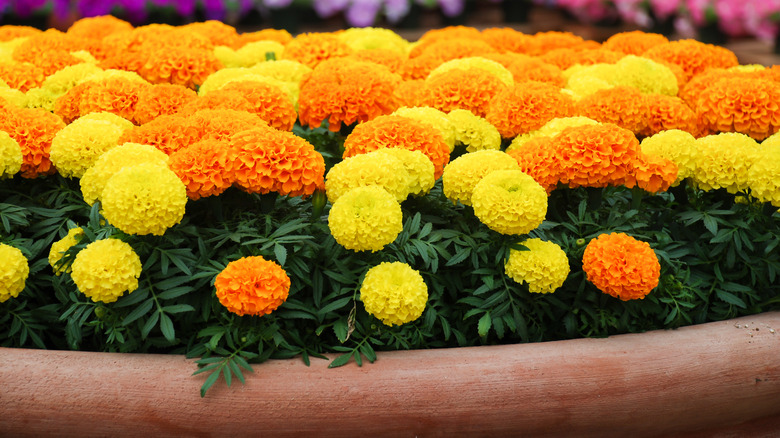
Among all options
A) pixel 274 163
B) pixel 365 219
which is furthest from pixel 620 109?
pixel 274 163

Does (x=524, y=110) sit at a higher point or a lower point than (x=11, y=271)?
higher

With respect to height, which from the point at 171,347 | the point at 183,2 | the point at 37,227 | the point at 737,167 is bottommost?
the point at 183,2

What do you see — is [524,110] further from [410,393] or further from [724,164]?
[410,393]

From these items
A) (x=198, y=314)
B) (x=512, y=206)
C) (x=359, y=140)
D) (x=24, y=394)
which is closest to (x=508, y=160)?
(x=512, y=206)

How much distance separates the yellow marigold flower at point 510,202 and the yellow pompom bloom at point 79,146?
1.18 m

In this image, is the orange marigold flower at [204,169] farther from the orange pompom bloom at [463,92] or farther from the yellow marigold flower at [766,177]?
the yellow marigold flower at [766,177]

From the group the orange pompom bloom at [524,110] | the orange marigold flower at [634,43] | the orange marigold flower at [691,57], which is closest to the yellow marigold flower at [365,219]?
the orange pompom bloom at [524,110]

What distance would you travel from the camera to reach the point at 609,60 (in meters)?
3.59

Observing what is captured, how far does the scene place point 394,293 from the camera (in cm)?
190

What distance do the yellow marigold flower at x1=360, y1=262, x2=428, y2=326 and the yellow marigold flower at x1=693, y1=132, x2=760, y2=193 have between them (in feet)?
3.32

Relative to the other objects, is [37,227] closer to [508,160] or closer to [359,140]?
[359,140]

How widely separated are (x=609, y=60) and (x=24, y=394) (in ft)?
9.56

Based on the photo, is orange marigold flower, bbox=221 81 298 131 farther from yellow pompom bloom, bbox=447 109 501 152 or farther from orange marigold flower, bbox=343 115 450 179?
yellow pompom bloom, bbox=447 109 501 152

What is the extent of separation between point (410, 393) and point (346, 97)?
1155 mm
